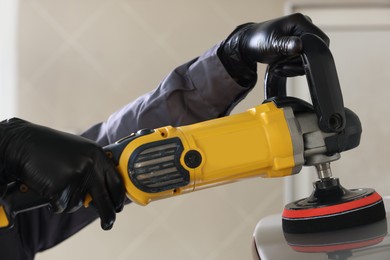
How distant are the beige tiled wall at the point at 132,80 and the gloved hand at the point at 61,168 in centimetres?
80

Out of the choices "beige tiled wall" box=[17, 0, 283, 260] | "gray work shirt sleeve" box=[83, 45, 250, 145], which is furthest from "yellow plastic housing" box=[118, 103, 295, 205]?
"beige tiled wall" box=[17, 0, 283, 260]

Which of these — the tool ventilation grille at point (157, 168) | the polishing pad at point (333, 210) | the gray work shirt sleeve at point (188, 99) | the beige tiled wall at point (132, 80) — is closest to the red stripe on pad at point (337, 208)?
the polishing pad at point (333, 210)

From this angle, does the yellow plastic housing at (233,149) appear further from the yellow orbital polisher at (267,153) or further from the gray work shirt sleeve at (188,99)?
the gray work shirt sleeve at (188,99)

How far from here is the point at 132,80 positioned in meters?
1.35

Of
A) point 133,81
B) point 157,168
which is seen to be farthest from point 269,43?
point 133,81

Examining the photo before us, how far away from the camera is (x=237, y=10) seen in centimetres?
136

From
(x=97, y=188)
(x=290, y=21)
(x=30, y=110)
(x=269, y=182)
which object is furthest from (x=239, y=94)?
(x=30, y=110)

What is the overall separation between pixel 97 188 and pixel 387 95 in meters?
1.00

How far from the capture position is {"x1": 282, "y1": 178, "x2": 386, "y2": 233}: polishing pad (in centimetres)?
52

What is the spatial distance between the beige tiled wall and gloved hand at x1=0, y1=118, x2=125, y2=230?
0.80 meters

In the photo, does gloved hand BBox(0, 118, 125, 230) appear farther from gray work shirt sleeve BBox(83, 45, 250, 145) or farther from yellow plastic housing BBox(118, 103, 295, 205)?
gray work shirt sleeve BBox(83, 45, 250, 145)

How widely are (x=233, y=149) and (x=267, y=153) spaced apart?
0.11 feet

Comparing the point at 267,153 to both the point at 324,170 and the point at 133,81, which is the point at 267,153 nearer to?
the point at 324,170

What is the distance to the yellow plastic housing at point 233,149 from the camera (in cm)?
54
